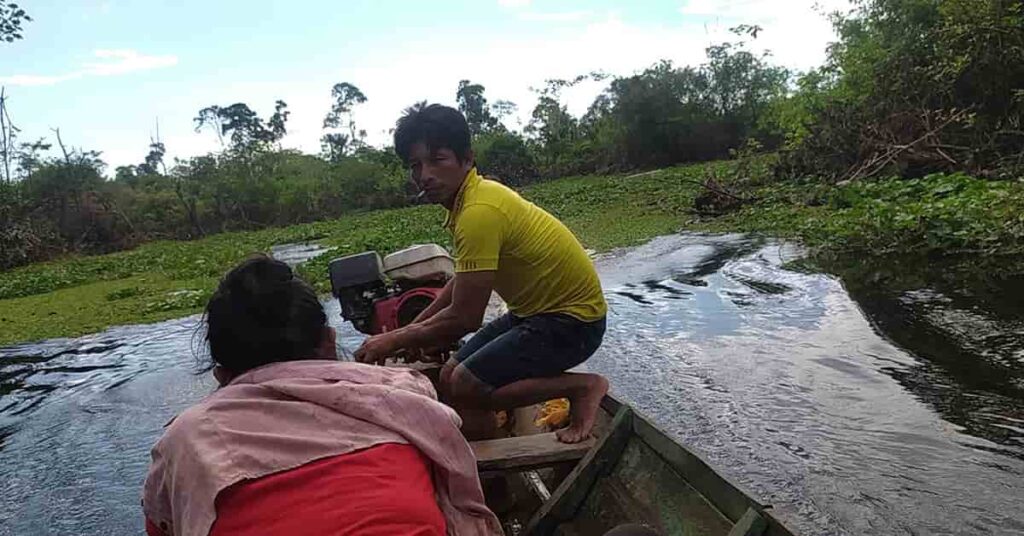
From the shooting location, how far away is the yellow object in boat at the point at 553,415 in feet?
13.4

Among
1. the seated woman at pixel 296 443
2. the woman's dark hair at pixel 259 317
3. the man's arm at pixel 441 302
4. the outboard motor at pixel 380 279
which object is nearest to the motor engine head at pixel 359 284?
the outboard motor at pixel 380 279

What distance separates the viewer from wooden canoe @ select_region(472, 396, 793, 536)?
2648 millimetres

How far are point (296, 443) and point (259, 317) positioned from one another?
34cm

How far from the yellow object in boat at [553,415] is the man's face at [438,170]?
1228 millimetres

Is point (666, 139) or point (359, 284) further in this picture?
point (666, 139)

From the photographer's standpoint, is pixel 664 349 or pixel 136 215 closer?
pixel 664 349

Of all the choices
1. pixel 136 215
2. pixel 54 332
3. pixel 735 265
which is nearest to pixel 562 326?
pixel 735 265

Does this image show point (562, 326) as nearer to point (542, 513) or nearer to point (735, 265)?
point (542, 513)

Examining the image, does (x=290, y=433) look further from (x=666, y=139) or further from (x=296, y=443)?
(x=666, y=139)

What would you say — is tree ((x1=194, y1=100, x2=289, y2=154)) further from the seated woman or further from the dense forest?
the seated woman

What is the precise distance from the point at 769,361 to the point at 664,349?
3.41ft

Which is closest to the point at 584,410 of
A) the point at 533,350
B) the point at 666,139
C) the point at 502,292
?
the point at 533,350

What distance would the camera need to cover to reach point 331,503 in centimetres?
163

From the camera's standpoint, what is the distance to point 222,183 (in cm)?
3188
